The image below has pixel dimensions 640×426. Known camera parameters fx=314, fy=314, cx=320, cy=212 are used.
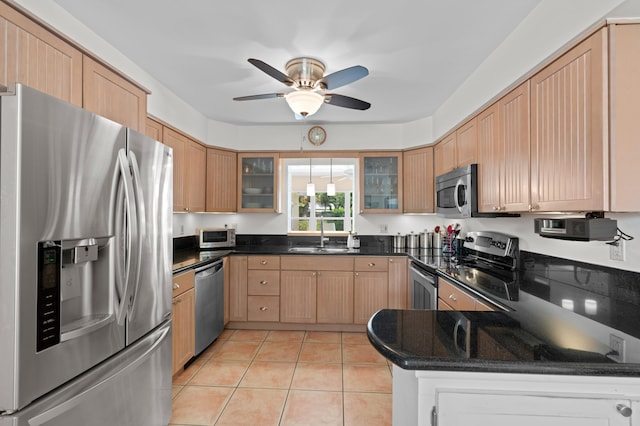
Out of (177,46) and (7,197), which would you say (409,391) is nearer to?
(7,197)

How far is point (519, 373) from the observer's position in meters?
0.90

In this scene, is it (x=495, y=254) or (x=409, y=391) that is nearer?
(x=409, y=391)

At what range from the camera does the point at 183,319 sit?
2.59 m

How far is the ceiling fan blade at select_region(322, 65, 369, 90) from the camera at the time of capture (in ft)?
6.40

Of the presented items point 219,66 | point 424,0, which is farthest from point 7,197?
point 424,0

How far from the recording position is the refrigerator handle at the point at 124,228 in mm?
1454

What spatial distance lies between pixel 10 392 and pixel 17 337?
0.18 meters

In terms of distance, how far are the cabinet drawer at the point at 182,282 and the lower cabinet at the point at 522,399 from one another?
201cm

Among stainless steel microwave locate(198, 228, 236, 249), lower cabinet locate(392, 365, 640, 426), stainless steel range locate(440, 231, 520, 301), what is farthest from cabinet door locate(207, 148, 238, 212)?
lower cabinet locate(392, 365, 640, 426)

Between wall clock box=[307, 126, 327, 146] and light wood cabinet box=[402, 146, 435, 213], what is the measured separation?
1043 mm

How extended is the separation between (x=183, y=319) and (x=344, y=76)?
2.26m

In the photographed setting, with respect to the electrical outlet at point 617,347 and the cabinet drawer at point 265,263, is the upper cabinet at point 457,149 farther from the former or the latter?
the cabinet drawer at point 265,263

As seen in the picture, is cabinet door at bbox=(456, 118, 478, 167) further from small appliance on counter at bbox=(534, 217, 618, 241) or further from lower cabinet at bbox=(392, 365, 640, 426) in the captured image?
lower cabinet at bbox=(392, 365, 640, 426)

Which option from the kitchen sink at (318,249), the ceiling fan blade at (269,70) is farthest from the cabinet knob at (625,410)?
the kitchen sink at (318,249)
